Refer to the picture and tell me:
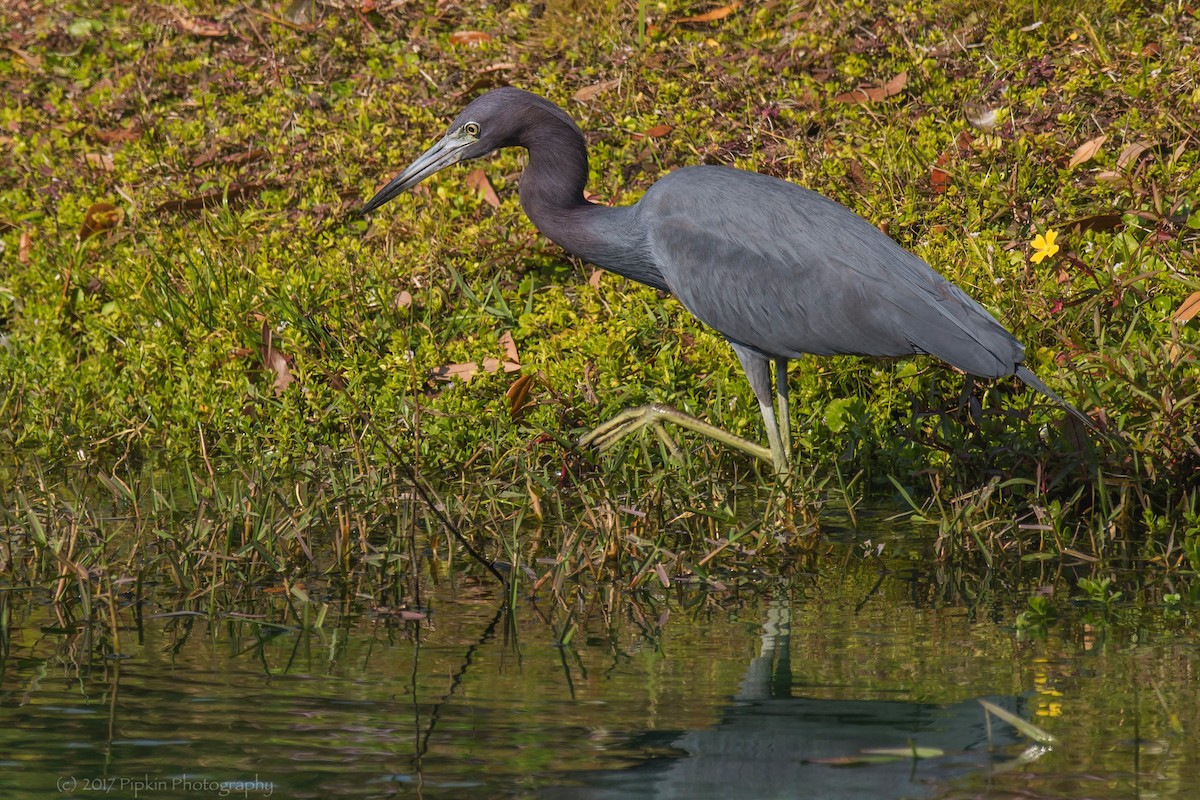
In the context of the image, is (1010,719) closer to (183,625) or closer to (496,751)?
(496,751)

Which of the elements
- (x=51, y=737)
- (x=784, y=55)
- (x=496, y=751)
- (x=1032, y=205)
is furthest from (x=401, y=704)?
(x=784, y=55)

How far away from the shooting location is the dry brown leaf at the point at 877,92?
26.7ft

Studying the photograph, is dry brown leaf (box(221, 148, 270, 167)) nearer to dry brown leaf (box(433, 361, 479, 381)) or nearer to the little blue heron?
dry brown leaf (box(433, 361, 479, 381))

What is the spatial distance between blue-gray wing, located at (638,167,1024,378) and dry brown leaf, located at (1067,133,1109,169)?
1.88 metres

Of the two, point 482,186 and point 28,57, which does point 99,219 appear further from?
point 28,57

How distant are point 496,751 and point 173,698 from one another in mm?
874

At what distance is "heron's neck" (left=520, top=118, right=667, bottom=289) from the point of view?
600 centimetres

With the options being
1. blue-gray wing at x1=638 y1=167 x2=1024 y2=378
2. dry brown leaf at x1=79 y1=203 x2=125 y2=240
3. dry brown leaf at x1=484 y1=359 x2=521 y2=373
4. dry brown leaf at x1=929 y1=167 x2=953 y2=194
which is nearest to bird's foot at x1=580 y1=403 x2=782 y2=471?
blue-gray wing at x1=638 y1=167 x2=1024 y2=378

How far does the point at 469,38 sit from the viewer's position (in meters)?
9.35

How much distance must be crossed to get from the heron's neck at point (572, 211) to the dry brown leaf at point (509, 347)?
71 cm

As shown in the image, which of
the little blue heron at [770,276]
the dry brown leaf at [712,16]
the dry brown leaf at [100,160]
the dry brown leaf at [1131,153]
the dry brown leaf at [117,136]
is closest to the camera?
the little blue heron at [770,276]

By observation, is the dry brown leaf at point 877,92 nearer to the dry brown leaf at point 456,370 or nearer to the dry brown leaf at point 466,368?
the dry brown leaf at point 466,368

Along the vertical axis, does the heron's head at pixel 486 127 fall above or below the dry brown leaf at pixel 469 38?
below

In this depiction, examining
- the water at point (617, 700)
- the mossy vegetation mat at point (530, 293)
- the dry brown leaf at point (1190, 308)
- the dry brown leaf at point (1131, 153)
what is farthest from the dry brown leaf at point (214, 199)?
the dry brown leaf at point (1190, 308)
